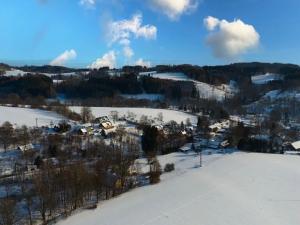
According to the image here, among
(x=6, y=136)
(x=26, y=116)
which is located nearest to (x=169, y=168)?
(x=6, y=136)

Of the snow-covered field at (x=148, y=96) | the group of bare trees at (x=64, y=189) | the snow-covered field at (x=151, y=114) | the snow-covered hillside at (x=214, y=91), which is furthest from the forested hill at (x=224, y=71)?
the group of bare trees at (x=64, y=189)

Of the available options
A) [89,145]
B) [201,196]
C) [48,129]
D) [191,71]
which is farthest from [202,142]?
[191,71]

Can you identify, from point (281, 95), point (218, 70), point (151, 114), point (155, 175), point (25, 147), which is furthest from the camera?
point (218, 70)

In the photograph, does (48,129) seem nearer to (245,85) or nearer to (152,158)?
(152,158)

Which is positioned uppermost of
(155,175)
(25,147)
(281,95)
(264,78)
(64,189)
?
(264,78)

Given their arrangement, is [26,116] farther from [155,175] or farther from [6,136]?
[155,175]
